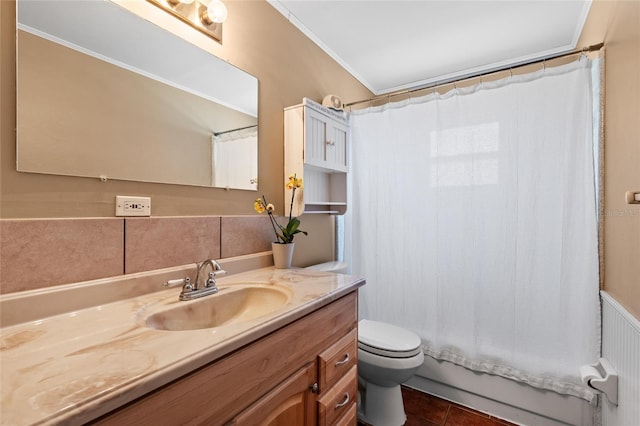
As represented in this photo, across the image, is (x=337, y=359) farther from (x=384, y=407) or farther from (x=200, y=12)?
(x=200, y=12)

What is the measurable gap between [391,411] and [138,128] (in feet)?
6.06

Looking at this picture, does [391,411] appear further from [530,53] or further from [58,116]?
[530,53]

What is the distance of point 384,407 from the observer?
160 cm

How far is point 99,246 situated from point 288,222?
2.94ft

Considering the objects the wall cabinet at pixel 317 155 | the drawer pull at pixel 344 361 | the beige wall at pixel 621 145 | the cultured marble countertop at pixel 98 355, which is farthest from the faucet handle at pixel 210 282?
the beige wall at pixel 621 145

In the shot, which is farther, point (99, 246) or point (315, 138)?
point (315, 138)

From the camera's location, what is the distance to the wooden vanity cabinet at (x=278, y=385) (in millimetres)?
565

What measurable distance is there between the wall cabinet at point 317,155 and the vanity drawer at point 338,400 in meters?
0.89

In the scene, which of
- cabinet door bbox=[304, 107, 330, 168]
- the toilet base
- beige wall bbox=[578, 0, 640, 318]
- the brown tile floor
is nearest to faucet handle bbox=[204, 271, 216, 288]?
cabinet door bbox=[304, 107, 330, 168]

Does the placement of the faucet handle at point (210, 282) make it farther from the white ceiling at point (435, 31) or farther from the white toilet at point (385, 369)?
the white ceiling at point (435, 31)

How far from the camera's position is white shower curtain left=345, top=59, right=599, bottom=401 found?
1.50 m

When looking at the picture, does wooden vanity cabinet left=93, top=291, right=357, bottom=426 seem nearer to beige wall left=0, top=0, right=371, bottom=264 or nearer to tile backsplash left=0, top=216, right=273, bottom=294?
tile backsplash left=0, top=216, right=273, bottom=294

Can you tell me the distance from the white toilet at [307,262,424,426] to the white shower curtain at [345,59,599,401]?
1.22ft

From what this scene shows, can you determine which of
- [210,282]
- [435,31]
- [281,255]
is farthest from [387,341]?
[435,31]
